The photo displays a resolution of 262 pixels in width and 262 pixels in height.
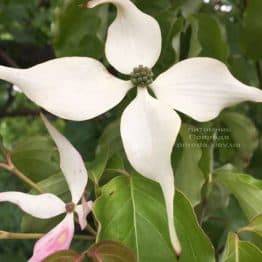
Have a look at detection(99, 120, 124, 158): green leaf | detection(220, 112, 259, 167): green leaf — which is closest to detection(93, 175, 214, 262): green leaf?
detection(99, 120, 124, 158): green leaf

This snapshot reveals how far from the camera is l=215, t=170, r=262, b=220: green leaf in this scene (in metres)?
0.55

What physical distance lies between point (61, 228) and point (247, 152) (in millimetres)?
297

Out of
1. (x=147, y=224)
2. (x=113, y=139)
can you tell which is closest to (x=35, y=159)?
(x=113, y=139)

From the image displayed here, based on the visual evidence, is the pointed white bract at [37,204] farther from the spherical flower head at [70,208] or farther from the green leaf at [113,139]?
the green leaf at [113,139]

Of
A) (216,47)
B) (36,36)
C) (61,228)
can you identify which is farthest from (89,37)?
(36,36)

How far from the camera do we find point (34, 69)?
485mm

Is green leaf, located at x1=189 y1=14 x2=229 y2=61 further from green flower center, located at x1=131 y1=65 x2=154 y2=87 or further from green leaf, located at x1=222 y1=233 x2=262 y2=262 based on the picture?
green leaf, located at x1=222 y1=233 x2=262 y2=262

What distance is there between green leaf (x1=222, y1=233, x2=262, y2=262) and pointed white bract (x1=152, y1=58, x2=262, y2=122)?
9 cm

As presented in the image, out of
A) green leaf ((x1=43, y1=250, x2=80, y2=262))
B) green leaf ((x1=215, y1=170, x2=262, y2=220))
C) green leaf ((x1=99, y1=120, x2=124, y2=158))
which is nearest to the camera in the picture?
green leaf ((x1=43, y1=250, x2=80, y2=262))

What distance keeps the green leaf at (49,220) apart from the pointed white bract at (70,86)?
0.10m

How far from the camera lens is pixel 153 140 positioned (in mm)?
478

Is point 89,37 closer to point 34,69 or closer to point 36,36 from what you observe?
point 34,69

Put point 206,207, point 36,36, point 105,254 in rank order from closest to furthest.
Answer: point 105,254 → point 206,207 → point 36,36

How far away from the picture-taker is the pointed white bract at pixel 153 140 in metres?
0.46
